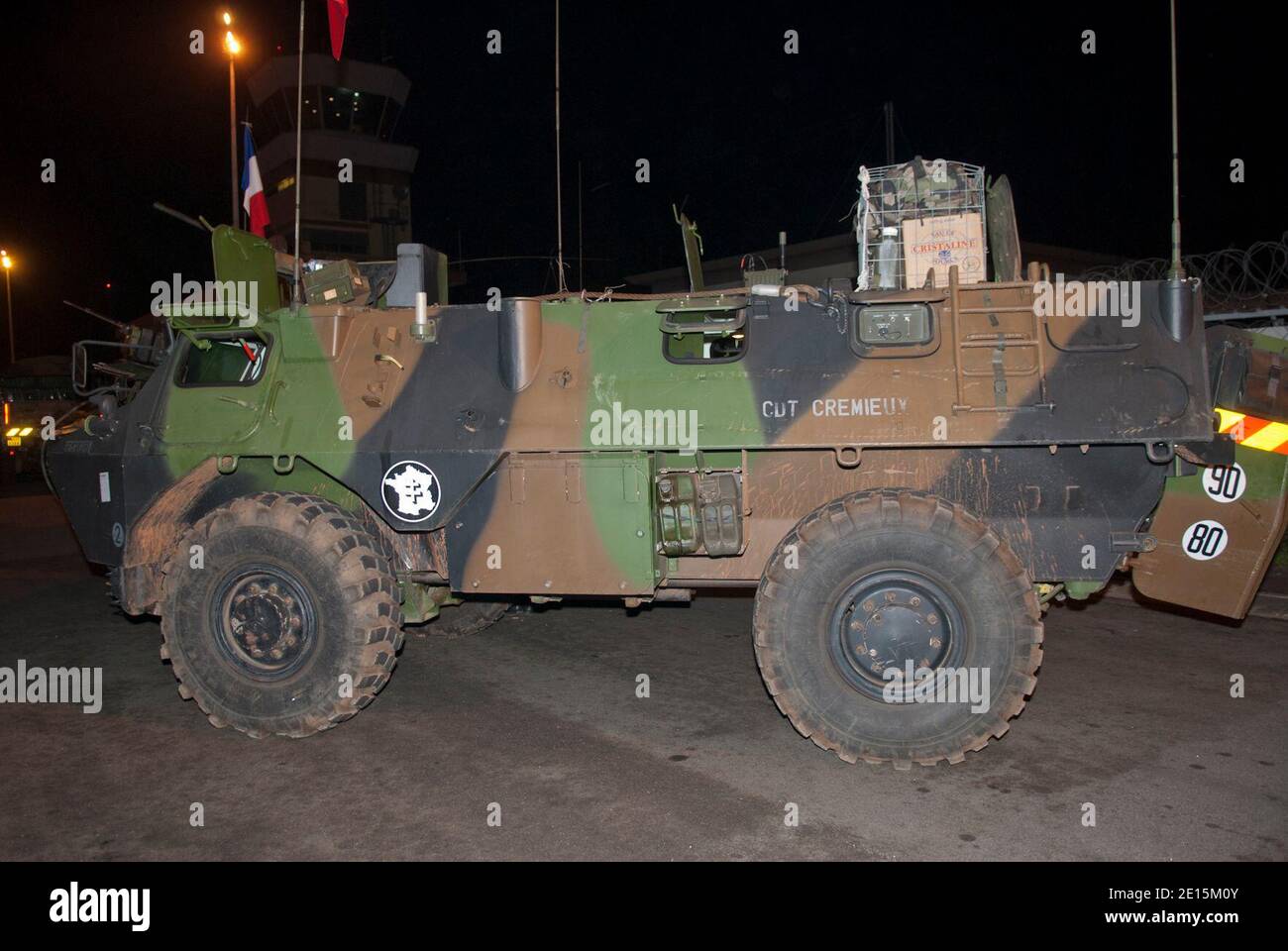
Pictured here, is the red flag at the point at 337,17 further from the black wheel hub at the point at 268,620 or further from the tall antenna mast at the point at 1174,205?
the tall antenna mast at the point at 1174,205

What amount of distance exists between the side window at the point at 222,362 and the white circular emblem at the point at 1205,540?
513 centimetres

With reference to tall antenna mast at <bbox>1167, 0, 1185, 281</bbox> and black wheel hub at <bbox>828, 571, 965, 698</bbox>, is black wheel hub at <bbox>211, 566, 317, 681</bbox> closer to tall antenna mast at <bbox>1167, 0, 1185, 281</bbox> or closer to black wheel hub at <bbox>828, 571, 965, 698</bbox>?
black wheel hub at <bbox>828, 571, 965, 698</bbox>

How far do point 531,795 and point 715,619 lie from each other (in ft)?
11.8

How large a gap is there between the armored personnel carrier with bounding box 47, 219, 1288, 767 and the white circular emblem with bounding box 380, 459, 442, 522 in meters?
0.01

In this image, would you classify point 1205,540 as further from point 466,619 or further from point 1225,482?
point 466,619

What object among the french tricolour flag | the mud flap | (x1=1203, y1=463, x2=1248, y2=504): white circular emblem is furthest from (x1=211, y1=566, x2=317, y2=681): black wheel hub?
the french tricolour flag

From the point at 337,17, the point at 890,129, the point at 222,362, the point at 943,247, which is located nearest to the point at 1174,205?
the point at 943,247

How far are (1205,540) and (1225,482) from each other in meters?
0.31

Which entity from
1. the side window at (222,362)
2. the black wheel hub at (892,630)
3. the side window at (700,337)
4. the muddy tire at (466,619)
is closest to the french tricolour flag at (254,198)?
the side window at (222,362)

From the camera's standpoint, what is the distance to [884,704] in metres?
4.61

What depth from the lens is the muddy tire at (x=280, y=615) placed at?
16.7 ft

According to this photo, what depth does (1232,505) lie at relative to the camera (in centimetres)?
484

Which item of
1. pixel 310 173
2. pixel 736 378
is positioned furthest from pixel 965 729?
pixel 310 173

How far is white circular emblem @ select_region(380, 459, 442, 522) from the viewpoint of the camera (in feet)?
16.9
